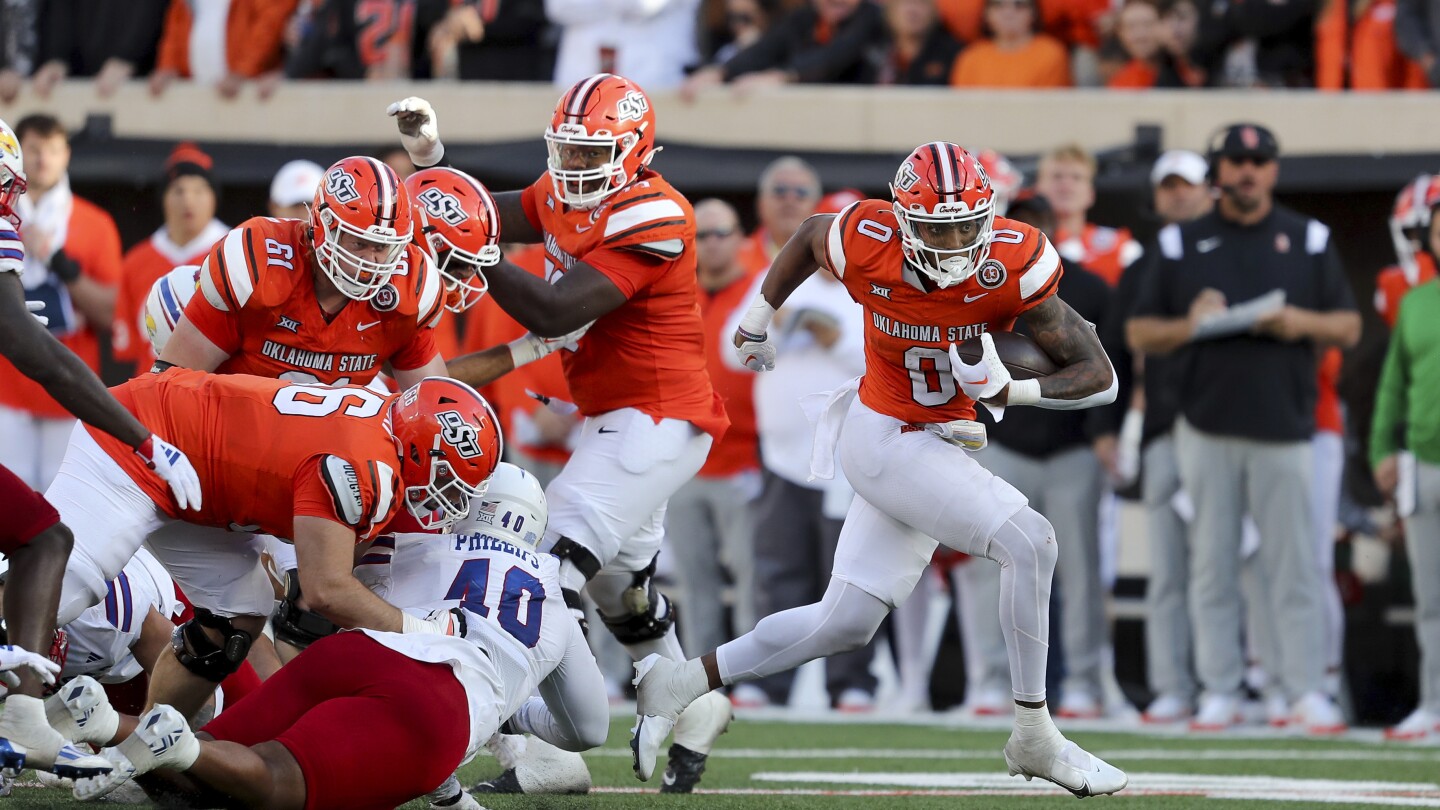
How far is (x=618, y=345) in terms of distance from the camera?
19.5 feet

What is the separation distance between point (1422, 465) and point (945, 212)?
146 inches

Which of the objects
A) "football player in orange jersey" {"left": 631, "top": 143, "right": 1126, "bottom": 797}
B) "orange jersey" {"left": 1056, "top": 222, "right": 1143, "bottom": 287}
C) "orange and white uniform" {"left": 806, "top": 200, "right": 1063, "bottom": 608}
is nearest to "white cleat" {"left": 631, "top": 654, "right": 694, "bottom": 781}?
"football player in orange jersey" {"left": 631, "top": 143, "right": 1126, "bottom": 797}

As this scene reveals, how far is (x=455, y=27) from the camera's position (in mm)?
11016

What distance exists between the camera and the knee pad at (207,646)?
503 centimetres

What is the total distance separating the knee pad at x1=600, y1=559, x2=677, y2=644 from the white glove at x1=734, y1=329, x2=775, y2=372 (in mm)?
679

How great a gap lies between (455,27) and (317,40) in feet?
3.02

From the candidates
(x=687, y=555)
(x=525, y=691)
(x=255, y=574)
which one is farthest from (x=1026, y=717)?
(x=687, y=555)

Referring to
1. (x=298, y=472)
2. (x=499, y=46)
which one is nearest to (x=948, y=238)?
(x=298, y=472)

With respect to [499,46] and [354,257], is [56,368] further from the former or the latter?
[499,46]

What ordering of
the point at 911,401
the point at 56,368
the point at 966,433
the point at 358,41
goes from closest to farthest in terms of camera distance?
the point at 56,368
the point at 966,433
the point at 911,401
the point at 358,41

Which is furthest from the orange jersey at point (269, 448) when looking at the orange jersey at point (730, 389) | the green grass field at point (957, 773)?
the orange jersey at point (730, 389)

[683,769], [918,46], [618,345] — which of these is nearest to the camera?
[683,769]

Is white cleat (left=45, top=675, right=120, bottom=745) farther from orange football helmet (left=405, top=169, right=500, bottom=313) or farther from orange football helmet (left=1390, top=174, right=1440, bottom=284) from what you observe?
orange football helmet (left=1390, top=174, right=1440, bottom=284)

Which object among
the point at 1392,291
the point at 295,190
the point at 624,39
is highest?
the point at 624,39
